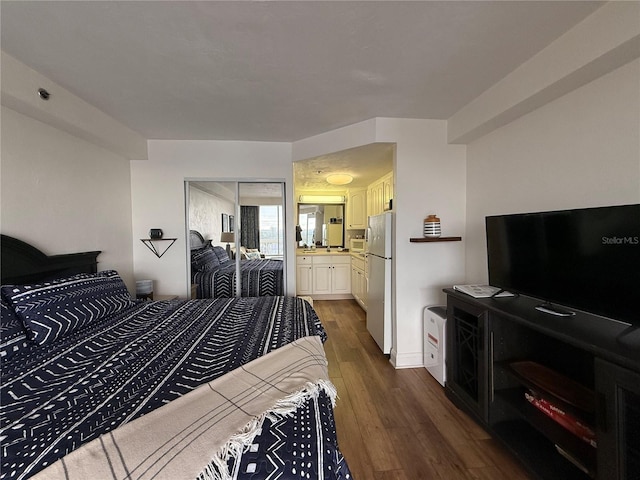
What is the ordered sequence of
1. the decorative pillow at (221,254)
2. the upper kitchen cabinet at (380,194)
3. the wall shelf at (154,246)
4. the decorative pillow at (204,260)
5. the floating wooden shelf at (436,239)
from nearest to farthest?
the floating wooden shelf at (436,239) → the wall shelf at (154,246) → the decorative pillow at (204,260) → the decorative pillow at (221,254) → the upper kitchen cabinet at (380,194)

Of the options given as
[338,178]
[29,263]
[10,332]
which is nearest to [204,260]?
[29,263]

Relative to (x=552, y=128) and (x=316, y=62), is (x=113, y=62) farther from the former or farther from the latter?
(x=552, y=128)

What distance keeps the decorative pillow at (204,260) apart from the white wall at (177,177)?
0.34ft

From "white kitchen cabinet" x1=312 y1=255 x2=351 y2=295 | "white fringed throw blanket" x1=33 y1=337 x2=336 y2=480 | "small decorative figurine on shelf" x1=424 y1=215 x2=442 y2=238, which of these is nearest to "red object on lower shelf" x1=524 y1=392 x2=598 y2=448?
"white fringed throw blanket" x1=33 y1=337 x2=336 y2=480

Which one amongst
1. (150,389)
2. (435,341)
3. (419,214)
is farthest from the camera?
(419,214)

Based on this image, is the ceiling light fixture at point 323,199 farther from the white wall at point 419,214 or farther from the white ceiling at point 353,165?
the white wall at point 419,214

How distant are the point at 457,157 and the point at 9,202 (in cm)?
363

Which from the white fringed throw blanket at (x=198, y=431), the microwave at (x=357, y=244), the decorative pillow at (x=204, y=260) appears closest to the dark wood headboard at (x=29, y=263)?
the decorative pillow at (x=204, y=260)

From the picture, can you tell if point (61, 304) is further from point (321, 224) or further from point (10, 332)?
point (321, 224)

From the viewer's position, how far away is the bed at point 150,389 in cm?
72

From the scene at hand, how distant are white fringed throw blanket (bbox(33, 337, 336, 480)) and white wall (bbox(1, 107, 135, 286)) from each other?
6.18ft

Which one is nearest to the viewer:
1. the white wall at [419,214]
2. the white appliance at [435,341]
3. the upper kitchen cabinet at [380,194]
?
the white appliance at [435,341]

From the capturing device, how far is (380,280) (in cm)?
289

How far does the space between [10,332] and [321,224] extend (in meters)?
4.54
